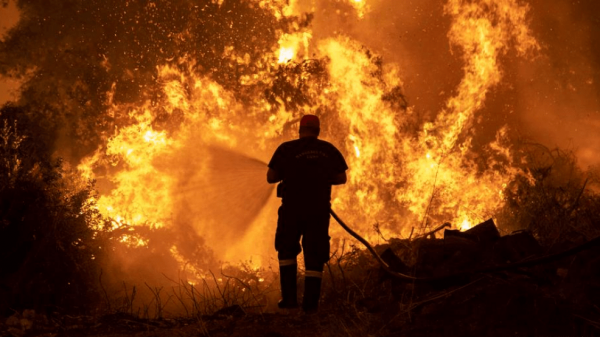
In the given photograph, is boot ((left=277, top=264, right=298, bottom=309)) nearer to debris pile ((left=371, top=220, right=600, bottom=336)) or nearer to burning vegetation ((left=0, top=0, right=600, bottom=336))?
debris pile ((left=371, top=220, right=600, bottom=336))

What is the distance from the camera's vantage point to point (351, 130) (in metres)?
16.9

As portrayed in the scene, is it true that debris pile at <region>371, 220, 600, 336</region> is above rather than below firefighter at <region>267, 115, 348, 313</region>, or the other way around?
below

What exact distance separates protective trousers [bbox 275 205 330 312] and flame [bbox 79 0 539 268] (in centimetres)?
1186

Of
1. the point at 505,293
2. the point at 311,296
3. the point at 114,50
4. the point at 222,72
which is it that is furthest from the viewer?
the point at 114,50

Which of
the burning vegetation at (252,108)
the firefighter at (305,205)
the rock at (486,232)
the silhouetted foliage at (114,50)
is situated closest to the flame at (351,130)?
the burning vegetation at (252,108)

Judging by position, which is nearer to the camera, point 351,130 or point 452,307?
point 452,307

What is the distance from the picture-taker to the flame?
16.4 meters

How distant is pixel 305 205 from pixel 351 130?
40.4 feet

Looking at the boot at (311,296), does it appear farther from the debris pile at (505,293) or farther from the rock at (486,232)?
the rock at (486,232)

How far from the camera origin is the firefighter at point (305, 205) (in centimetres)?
468

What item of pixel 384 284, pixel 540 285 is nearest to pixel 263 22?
pixel 384 284

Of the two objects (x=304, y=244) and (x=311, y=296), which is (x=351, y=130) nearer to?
(x=304, y=244)

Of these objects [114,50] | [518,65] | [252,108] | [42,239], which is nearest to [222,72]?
[252,108]

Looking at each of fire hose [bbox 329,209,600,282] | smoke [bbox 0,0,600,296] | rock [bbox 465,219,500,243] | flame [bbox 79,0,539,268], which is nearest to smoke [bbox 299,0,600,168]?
smoke [bbox 0,0,600,296]
